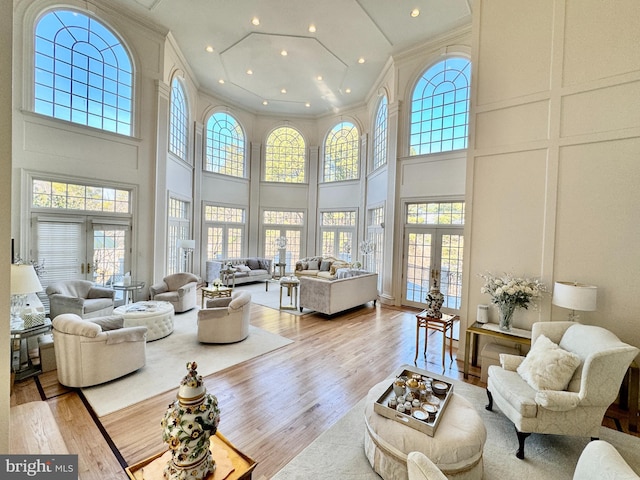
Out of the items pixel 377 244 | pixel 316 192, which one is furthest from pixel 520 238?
pixel 316 192

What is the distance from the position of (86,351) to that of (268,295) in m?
5.00

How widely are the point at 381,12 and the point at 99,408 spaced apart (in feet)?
25.1

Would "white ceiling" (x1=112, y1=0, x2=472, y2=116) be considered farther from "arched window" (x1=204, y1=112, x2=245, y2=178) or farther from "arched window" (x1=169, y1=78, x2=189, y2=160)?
"arched window" (x1=204, y1=112, x2=245, y2=178)

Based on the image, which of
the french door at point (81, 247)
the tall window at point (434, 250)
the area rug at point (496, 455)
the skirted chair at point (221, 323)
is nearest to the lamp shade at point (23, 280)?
the skirted chair at point (221, 323)

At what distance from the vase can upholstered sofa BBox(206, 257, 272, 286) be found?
7207 mm

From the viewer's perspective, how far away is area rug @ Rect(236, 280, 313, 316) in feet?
22.2

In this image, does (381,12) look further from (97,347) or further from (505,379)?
(97,347)

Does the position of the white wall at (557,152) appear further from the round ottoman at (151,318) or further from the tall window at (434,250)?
the round ottoman at (151,318)

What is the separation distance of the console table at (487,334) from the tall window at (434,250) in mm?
2332

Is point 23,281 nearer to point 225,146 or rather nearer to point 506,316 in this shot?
point 506,316

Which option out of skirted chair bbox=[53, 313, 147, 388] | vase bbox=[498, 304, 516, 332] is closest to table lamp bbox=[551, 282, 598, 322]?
vase bbox=[498, 304, 516, 332]

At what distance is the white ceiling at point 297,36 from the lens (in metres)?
5.56

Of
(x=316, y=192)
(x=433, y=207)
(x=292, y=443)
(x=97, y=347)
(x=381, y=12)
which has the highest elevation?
(x=381, y=12)

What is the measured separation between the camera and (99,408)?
9.39ft
